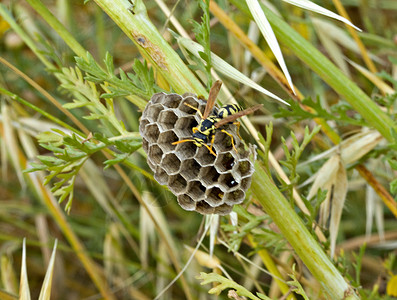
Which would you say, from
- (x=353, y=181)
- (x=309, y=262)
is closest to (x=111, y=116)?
(x=309, y=262)

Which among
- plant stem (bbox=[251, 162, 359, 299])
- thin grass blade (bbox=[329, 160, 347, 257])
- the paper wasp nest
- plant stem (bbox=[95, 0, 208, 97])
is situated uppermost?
plant stem (bbox=[95, 0, 208, 97])

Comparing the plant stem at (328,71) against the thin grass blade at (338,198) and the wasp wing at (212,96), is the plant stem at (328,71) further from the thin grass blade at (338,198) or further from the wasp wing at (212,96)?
the wasp wing at (212,96)

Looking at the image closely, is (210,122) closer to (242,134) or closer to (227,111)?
(227,111)

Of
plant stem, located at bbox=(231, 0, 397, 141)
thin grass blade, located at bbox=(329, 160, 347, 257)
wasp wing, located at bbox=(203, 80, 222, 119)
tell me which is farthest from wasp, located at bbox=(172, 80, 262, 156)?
thin grass blade, located at bbox=(329, 160, 347, 257)

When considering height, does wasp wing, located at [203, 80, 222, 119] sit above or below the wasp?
above

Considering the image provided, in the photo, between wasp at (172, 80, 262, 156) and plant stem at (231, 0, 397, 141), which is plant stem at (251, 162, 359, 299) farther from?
plant stem at (231, 0, 397, 141)

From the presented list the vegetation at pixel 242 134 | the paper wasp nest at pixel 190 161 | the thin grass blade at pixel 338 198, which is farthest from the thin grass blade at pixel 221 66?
the thin grass blade at pixel 338 198

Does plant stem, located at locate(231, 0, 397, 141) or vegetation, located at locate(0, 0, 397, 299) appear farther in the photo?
plant stem, located at locate(231, 0, 397, 141)
